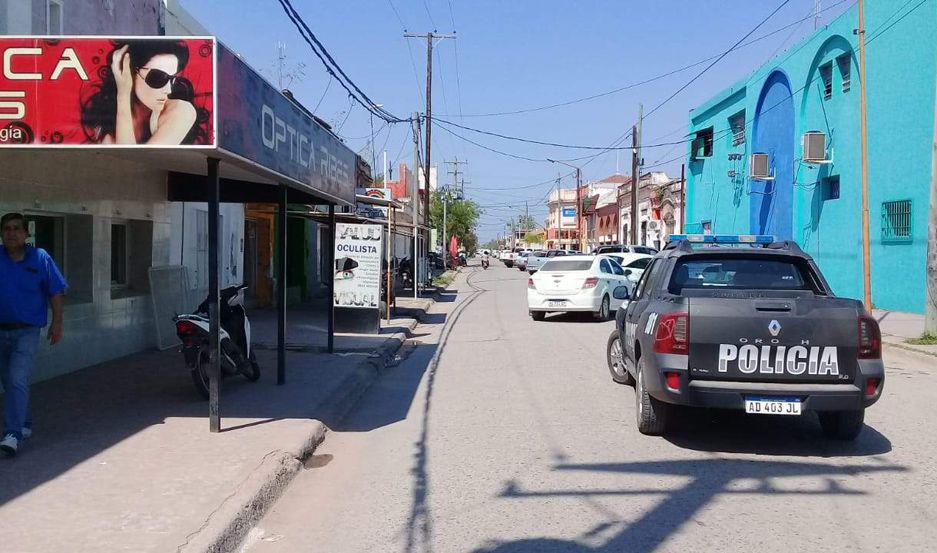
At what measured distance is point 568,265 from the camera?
771 inches

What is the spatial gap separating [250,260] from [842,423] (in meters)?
15.6

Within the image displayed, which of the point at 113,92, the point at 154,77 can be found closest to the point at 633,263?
the point at 154,77

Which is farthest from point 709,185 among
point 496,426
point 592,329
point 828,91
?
point 496,426

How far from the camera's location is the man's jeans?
6.00 meters

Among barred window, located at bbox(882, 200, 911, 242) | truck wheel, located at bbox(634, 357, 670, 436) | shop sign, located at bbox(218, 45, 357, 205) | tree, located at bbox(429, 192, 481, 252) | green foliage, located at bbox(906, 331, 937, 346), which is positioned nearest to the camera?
shop sign, located at bbox(218, 45, 357, 205)

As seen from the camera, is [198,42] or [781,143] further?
[781,143]

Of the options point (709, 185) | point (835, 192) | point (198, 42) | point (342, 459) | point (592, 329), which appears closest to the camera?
point (198, 42)

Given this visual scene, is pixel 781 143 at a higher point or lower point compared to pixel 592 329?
higher

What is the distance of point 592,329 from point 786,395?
36.8 ft

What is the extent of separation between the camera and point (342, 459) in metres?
6.75

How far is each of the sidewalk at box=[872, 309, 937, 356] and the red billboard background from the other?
38.0ft

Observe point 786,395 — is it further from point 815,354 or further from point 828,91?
point 828,91

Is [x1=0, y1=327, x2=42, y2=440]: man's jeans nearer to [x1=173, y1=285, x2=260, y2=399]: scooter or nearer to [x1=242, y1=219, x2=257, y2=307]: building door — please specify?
[x1=173, y1=285, x2=260, y2=399]: scooter

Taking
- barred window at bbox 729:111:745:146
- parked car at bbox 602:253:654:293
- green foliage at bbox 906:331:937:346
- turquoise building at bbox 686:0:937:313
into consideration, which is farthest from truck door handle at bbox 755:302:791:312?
barred window at bbox 729:111:745:146
